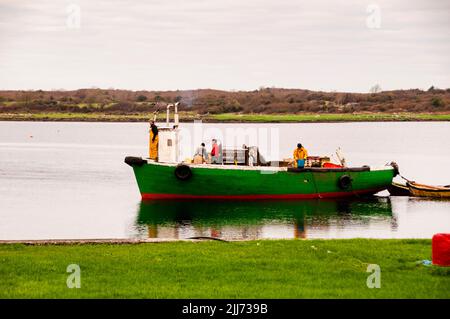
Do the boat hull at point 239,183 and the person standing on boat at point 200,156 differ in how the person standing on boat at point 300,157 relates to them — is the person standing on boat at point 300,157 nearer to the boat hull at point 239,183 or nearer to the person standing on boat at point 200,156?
the boat hull at point 239,183

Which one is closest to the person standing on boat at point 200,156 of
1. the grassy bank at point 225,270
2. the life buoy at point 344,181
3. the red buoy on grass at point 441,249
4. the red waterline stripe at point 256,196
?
the red waterline stripe at point 256,196

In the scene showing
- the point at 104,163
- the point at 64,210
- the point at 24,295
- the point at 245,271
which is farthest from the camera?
the point at 104,163

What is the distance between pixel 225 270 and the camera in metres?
17.4

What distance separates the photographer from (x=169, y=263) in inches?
717

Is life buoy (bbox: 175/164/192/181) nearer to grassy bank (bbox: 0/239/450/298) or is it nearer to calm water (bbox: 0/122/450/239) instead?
calm water (bbox: 0/122/450/239)

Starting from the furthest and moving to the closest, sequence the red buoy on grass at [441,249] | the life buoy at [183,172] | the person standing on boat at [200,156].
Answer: the person standing on boat at [200,156] → the life buoy at [183,172] → the red buoy on grass at [441,249]

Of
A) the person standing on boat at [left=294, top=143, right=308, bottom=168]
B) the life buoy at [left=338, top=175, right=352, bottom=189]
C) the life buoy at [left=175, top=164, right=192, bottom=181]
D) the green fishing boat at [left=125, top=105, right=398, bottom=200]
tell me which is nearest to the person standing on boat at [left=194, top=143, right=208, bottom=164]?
the green fishing boat at [left=125, top=105, right=398, bottom=200]

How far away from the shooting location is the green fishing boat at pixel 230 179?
39.9 metres

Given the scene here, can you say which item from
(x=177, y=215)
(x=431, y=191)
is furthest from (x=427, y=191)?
(x=177, y=215)
